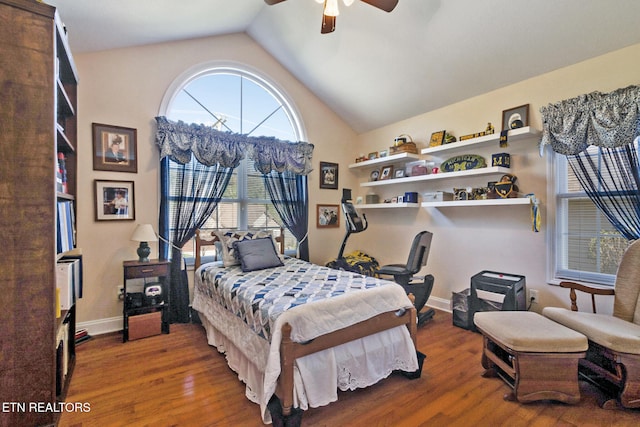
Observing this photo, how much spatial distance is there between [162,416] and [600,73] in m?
4.36

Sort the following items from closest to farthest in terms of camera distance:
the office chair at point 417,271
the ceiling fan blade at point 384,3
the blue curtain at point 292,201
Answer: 1. the ceiling fan blade at point 384,3
2. the office chair at point 417,271
3. the blue curtain at point 292,201

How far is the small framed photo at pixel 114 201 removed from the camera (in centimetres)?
308

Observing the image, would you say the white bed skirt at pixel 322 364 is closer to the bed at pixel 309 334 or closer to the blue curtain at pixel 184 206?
the bed at pixel 309 334

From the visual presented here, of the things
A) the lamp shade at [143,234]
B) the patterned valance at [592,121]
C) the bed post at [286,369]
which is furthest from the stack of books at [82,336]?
the patterned valance at [592,121]

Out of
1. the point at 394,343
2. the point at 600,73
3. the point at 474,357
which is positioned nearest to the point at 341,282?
the point at 394,343

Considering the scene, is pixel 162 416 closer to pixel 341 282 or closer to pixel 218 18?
pixel 341 282

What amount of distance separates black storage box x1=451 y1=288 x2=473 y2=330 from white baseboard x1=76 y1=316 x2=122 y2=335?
12.0ft

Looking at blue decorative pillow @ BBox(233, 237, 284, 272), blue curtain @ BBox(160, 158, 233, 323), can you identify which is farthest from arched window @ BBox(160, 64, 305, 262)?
blue decorative pillow @ BBox(233, 237, 284, 272)

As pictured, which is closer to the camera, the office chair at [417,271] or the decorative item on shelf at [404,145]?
the office chair at [417,271]

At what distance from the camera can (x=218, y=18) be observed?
335 centimetres

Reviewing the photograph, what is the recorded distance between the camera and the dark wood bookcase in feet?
4.18

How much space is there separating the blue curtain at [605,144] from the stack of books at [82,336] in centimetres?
483

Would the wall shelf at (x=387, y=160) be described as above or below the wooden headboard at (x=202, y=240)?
above

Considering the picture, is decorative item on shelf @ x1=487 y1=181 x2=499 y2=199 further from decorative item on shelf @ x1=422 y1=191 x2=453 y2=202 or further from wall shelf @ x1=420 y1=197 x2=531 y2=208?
decorative item on shelf @ x1=422 y1=191 x2=453 y2=202
